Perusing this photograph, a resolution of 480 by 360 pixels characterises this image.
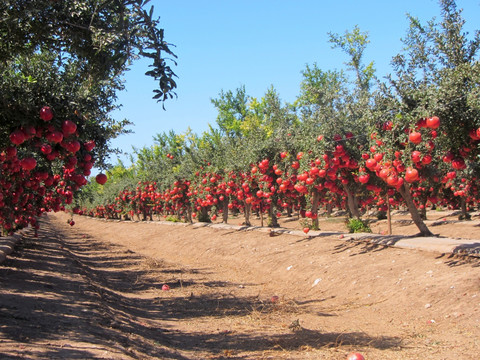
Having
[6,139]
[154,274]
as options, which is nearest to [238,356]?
[6,139]

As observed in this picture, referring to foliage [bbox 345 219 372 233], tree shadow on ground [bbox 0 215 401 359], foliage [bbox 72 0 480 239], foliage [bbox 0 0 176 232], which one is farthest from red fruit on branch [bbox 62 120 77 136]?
foliage [bbox 345 219 372 233]

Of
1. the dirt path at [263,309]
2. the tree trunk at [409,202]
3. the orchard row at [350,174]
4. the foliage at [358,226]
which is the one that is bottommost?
the dirt path at [263,309]

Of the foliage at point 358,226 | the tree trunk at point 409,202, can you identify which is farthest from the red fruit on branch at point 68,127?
the foliage at point 358,226

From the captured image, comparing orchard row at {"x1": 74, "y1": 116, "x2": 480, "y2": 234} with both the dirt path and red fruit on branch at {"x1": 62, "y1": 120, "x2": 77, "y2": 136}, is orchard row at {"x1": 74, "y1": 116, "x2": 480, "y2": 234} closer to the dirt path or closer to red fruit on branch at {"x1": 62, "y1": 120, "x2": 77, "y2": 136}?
the dirt path

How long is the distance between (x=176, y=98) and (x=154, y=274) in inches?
455

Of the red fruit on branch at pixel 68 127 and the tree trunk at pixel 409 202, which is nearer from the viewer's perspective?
the red fruit on branch at pixel 68 127

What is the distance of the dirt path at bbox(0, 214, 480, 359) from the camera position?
18.9 ft

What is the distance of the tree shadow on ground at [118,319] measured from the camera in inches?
201

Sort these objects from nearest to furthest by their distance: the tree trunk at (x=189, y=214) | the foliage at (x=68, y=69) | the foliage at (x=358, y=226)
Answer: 1. the foliage at (x=68, y=69)
2. the foliage at (x=358, y=226)
3. the tree trunk at (x=189, y=214)

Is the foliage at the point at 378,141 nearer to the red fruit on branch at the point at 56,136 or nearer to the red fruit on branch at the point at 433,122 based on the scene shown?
the red fruit on branch at the point at 433,122

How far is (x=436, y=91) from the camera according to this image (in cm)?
787

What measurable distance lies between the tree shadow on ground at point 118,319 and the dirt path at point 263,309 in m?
0.02

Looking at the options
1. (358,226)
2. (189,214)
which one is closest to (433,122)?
(358,226)

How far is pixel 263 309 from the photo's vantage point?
877 cm
